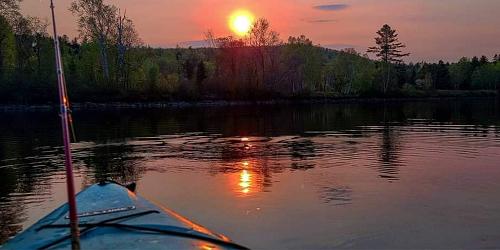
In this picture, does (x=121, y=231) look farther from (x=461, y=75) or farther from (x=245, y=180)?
(x=461, y=75)

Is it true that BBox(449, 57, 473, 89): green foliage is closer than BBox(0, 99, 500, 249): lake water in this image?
No

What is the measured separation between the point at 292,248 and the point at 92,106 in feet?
270

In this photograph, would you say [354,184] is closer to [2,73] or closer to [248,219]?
[248,219]

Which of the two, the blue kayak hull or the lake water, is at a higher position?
the blue kayak hull

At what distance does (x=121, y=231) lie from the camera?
777cm

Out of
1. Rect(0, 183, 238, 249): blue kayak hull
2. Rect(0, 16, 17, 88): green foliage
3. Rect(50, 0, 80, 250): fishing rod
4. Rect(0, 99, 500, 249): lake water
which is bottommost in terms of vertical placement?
Rect(0, 99, 500, 249): lake water

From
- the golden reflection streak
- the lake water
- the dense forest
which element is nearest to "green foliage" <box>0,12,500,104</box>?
the dense forest

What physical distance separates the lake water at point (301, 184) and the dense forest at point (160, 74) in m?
42.9

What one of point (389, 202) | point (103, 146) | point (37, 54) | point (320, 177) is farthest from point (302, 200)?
point (37, 54)

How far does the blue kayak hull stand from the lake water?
8.16 feet

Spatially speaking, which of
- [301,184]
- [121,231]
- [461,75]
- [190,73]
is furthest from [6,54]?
[461,75]

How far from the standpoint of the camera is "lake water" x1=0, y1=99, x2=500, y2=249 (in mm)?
11070

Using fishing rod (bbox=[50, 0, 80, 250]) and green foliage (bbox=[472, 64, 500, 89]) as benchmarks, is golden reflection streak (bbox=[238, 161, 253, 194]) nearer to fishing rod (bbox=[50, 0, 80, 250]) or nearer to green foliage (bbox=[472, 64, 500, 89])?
fishing rod (bbox=[50, 0, 80, 250])

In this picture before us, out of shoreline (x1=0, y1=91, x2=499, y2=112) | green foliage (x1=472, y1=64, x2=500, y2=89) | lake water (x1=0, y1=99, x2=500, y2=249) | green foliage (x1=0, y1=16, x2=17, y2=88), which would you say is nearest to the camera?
lake water (x1=0, y1=99, x2=500, y2=249)
